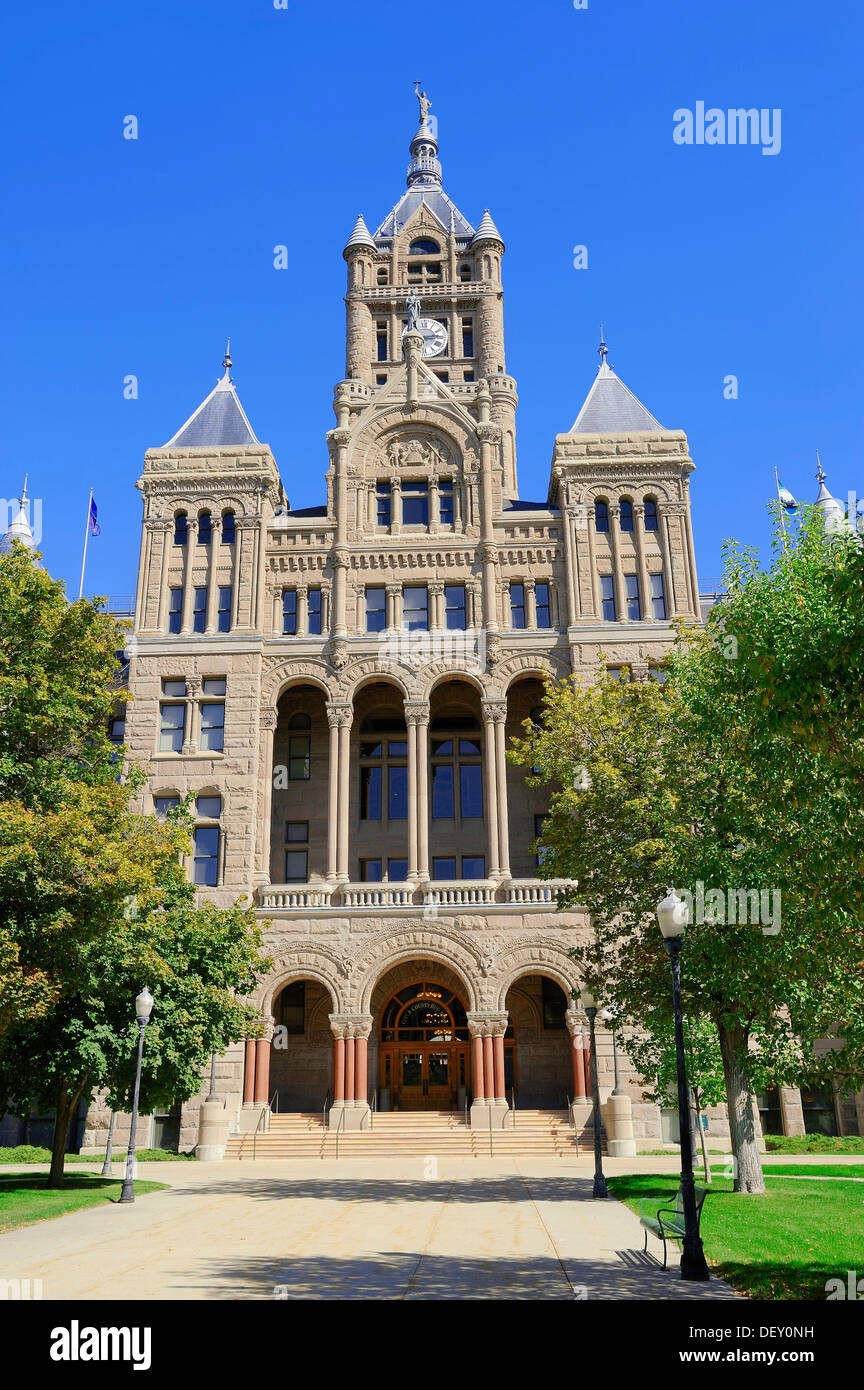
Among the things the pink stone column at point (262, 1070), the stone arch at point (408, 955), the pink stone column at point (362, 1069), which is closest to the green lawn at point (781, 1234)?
the stone arch at point (408, 955)

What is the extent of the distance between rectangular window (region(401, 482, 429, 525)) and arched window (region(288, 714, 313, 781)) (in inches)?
395

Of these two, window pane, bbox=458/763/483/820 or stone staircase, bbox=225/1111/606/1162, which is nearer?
stone staircase, bbox=225/1111/606/1162

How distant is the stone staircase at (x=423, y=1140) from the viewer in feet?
121

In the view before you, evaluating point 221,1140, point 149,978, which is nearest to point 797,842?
point 149,978

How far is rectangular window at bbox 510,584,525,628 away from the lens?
46438 millimetres

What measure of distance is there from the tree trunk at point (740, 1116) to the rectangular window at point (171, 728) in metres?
26.9

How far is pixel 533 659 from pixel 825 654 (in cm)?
3305

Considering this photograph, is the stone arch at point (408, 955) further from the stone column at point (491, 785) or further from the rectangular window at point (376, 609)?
the rectangular window at point (376, 609)

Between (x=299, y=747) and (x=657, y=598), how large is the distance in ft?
55.3

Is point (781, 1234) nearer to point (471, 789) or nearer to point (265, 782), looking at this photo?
point (265, 782)

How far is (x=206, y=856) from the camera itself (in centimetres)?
4294

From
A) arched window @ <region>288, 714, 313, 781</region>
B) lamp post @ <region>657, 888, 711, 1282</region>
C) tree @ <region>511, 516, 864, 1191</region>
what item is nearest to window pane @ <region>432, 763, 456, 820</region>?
arched window @ <region>288, 714, 313, 781</region>

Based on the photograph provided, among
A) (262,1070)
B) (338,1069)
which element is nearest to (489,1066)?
(338,1069)

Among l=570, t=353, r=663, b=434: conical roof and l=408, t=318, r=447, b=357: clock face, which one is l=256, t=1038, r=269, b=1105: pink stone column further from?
l=408, t=318, r=447, b=357: clock face
